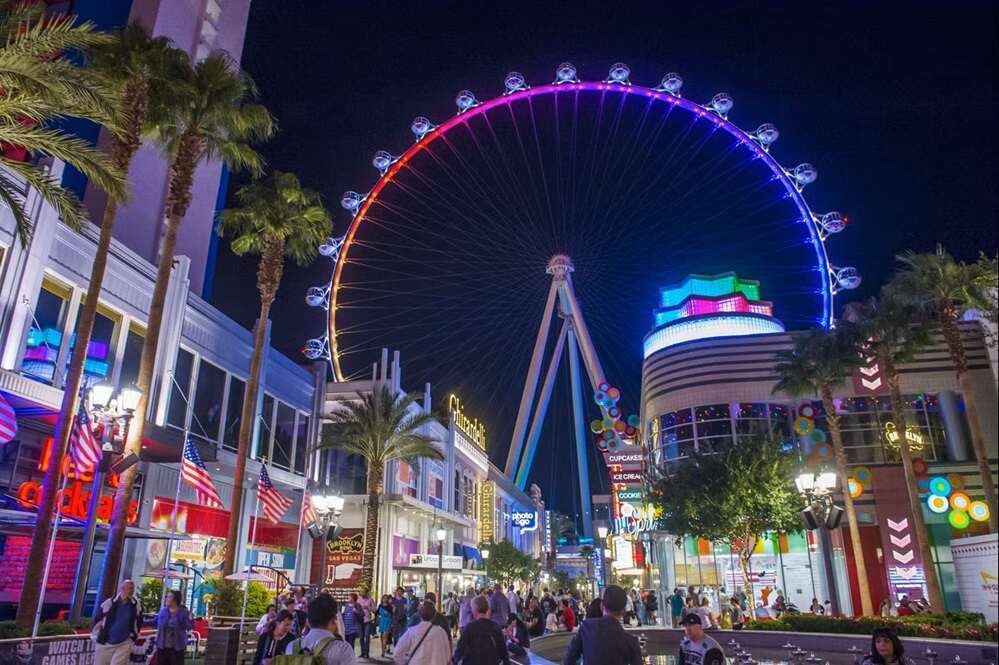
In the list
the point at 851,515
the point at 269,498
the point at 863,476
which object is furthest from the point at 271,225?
the point at 863,476

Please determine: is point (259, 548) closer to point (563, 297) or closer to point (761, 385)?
point (563, 297)

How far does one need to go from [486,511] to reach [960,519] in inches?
1766

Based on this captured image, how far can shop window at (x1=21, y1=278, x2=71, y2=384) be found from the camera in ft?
69.4

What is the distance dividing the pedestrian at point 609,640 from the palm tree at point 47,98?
39.5ft

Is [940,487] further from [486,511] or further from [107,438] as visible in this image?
[486,511]

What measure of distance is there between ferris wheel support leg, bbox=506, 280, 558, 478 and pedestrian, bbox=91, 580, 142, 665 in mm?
45127

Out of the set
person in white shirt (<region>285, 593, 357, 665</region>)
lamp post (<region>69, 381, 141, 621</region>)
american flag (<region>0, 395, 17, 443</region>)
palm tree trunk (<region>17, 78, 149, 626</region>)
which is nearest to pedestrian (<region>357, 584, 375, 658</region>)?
lamp post (<region>69, 381, 141, 621</region>)

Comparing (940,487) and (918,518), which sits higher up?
(940,487)

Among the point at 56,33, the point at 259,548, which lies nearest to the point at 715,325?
the point at 259,548

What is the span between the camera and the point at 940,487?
42.5m

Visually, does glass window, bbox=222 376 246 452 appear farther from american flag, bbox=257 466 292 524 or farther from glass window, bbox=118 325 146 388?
american flag, bbox=257 466 292 524

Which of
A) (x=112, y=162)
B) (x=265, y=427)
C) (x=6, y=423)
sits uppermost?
(x=112, y=162)

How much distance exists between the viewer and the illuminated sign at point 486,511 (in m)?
75.5

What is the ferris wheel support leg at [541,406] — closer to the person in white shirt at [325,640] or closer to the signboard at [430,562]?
the signboard at [430,562]
